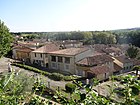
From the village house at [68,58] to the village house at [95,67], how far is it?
81 centimetres

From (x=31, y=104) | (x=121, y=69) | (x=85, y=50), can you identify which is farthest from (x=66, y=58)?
(x=31, y=104)

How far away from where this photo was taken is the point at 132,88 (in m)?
1.79

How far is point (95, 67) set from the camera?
81.9 feet

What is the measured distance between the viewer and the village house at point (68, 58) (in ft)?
89.1

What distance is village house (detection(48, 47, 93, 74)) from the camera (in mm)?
27172

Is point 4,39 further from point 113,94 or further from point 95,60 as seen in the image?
point 113,94

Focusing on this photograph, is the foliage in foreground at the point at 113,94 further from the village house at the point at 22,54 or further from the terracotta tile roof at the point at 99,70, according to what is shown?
the village house at the point at 22,54

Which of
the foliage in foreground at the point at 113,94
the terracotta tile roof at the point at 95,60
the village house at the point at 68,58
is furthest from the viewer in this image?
the village house at the point at 68,58

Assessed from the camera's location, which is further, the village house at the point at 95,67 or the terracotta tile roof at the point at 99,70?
→ the village house at the point at 95,67

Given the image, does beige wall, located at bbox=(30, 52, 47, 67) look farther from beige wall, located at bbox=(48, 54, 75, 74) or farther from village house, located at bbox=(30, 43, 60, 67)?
beige wall, located at bbox=(48, 54, 75, 74)

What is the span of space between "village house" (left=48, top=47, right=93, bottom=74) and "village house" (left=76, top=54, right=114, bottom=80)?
81 centimetres

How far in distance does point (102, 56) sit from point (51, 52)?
7.41 m

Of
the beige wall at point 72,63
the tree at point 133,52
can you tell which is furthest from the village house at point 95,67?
the tree at point 133,52

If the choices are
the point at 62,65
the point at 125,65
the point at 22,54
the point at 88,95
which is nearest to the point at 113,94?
the point at 88,95
